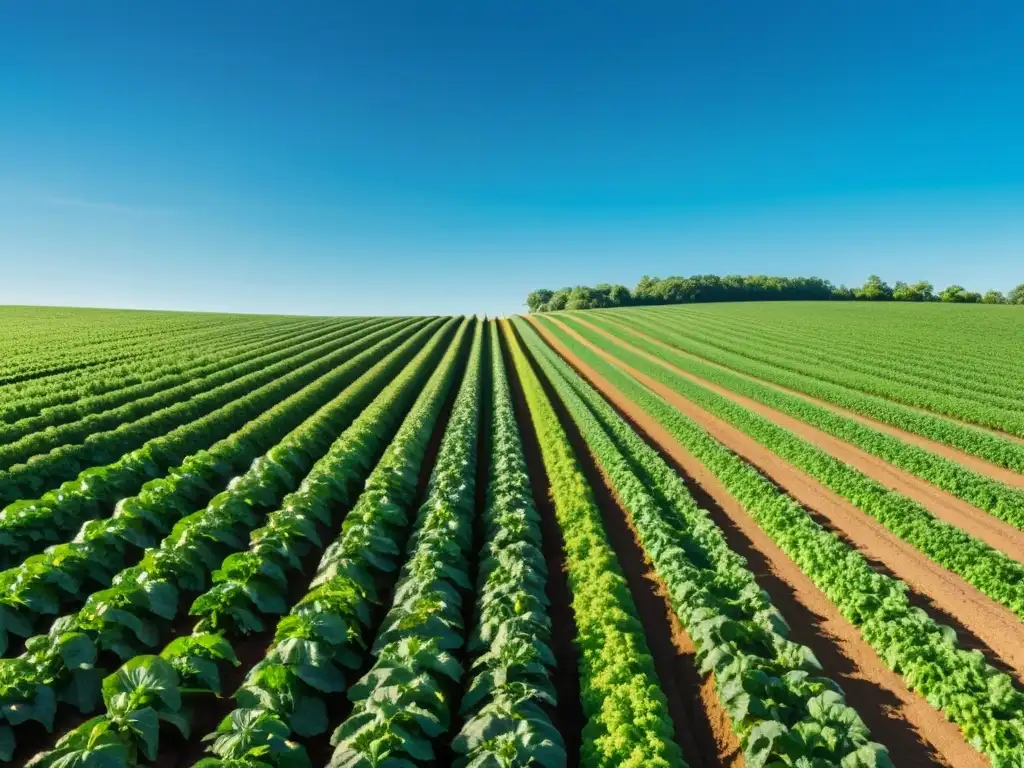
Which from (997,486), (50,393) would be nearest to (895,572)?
(997,486)

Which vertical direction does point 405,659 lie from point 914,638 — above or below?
above

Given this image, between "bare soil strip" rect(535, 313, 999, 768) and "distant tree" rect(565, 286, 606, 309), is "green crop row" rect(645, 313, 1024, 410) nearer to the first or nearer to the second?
"bare soil strip" rect(535, 313, 999, 768)

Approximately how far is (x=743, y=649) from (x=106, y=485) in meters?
14.6

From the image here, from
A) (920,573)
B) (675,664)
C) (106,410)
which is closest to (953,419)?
(920,573)

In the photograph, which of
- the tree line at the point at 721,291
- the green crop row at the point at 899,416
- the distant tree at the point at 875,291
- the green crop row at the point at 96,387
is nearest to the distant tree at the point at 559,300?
the tree line at the point at 721,291

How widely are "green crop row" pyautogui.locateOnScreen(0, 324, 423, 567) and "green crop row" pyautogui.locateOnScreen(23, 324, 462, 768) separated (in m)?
3.55

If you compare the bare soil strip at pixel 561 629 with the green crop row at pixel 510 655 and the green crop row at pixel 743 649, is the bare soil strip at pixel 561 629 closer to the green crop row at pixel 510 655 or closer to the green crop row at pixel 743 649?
the green crop row at pixel 510 655

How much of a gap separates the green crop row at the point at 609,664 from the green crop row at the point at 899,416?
15.8 metres

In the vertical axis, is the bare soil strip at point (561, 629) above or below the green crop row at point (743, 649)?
below

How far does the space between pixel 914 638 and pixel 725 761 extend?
4.43 metres

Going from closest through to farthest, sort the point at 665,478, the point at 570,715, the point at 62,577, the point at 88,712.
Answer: the point at 88,712 → the point at 570,715 → the point at 62,577 → the point at 665,478

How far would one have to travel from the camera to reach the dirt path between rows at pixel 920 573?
910 centimetres

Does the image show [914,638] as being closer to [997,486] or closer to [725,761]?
[725,761]

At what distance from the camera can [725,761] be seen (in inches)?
265
